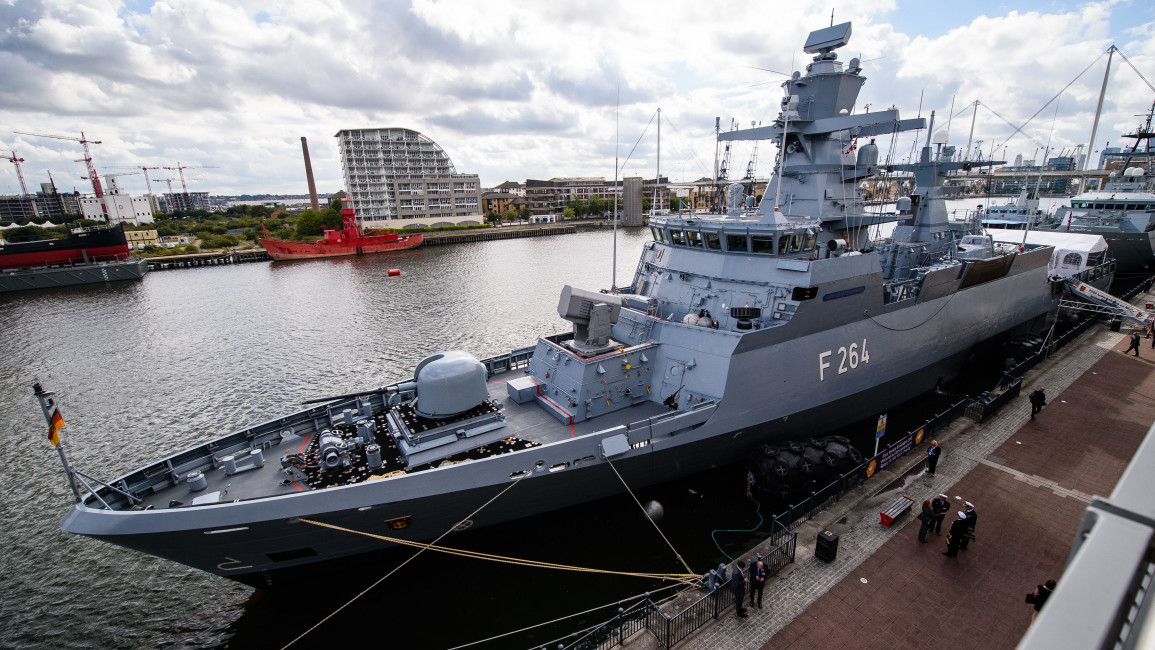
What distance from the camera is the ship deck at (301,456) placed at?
908cm

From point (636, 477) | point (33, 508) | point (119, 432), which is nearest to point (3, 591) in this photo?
point (33, 508)

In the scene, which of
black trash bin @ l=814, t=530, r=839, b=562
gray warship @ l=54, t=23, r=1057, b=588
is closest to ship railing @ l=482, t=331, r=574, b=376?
gray warship @ l=54, t=23, r=1057, b=588

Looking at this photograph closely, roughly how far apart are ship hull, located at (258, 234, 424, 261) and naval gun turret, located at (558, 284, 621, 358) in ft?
180

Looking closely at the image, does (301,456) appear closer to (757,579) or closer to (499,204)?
(757,579)

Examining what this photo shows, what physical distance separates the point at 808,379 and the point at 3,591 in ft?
57.4

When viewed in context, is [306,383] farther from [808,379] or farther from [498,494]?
[808,379]

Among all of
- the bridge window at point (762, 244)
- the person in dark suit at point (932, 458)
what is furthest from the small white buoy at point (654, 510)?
the bridge window at point (762, 244)

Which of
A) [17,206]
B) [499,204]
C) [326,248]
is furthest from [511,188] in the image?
[17,206]

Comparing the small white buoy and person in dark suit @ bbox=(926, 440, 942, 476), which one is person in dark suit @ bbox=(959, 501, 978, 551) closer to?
person in dark suit @ bbox=(926, 440, 942, 476)

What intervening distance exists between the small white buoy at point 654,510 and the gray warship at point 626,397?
0.64 metres

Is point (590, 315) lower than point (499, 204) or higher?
lower

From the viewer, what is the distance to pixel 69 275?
1705 inches

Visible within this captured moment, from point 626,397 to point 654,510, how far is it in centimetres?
255

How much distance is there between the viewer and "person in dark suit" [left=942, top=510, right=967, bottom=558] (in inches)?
321
